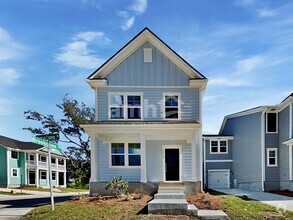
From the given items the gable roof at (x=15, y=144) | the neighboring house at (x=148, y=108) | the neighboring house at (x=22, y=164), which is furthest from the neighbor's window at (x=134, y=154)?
the gable roof at (x=15, y=144)

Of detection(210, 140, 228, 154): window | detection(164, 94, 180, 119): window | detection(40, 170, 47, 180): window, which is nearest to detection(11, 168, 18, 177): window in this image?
detection(40, 170, 47, 180): window

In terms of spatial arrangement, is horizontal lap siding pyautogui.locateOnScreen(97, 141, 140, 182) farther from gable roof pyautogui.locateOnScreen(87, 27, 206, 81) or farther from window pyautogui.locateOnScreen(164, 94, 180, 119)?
gable roof pyautogui.locateOnScreen(87, 27, 206, 81)

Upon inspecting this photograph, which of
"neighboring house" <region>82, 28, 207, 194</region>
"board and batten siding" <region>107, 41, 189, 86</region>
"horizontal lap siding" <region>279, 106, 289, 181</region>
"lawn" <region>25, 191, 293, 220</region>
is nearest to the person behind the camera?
"lawn" <region>25, 191, 293, 220</region>

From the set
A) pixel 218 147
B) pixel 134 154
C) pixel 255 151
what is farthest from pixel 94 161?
pixel 218 147

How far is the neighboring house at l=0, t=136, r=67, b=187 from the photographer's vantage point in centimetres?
3642

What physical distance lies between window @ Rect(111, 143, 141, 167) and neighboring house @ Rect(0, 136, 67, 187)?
2597 cm

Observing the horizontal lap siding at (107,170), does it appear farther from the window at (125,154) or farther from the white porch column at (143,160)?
the white porch column at (143,160)

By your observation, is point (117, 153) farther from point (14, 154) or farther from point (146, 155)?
point (14, 154)

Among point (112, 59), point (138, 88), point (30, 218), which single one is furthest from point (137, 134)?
point (30, 218)

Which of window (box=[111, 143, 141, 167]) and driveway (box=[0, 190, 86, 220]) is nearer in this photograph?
driveway (box=[0, 190, 86, 220])

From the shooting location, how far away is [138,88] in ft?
53.9

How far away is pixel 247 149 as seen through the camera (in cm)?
2459

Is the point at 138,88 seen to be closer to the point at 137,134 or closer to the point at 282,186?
the point at 137,134

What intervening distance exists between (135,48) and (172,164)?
22.5 feet
